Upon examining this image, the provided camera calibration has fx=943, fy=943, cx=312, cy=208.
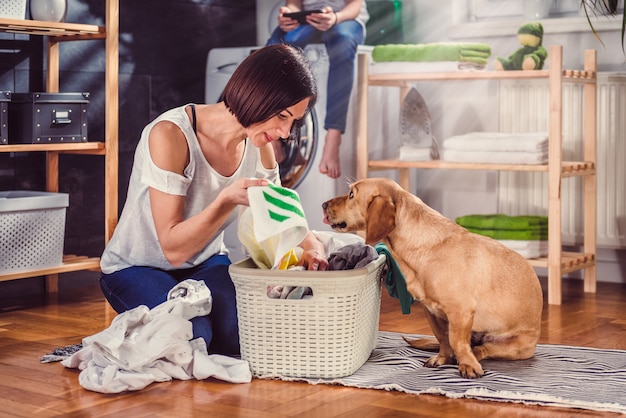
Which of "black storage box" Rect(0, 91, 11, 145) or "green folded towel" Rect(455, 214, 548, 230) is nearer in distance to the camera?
"black storage box" Rect(0, 91, 11, 145)

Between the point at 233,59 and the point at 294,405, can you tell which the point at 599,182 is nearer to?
the point at 233,59

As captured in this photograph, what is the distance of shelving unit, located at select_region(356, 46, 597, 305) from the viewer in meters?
3.46

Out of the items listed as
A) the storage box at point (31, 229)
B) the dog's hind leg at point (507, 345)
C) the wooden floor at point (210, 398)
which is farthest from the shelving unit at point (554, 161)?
the storage box at point (31, 229)

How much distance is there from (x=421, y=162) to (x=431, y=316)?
56.2 inches

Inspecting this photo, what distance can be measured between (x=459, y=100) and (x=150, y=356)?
239cm

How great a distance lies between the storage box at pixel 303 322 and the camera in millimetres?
2252

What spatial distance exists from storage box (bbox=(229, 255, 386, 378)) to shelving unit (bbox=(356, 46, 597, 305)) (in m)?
1.34

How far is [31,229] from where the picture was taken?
3389 millimetres

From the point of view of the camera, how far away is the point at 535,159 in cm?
353

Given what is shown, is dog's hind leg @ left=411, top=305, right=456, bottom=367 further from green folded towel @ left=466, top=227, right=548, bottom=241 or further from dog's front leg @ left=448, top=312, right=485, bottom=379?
green folded towel @ left=466, top=227, right=548, bottom=241

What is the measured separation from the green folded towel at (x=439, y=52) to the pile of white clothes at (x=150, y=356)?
5.93ft

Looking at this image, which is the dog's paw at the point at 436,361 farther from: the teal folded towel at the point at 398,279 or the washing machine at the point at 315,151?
the washing machine at the point at 315,151

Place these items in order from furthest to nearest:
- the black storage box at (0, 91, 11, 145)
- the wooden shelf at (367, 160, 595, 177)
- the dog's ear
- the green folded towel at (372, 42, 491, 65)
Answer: the green folded towel at (372, 42, 491, 65) → the wooden shelf at (367, 160, 595, 177) → the black storage box at (0, 91, 11, 145) → the dog's ear

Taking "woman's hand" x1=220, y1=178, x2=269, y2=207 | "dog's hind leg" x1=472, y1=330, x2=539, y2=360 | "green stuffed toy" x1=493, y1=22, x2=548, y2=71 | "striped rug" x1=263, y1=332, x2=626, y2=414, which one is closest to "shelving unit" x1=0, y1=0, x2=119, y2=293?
"woman's hand" x1=220, y1=178, x2=269, y2=207
